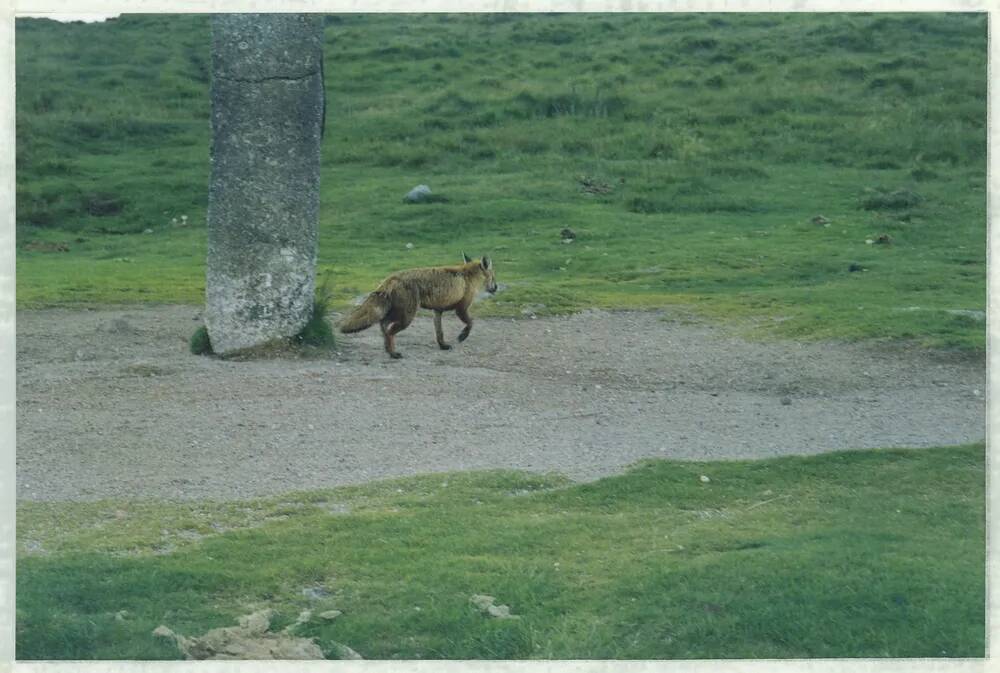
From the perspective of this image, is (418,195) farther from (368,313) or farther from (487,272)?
(368,313)

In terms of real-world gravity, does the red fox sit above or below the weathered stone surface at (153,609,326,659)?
above

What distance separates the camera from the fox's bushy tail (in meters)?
13.1

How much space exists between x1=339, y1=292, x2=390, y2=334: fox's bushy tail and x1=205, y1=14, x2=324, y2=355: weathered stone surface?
575mm

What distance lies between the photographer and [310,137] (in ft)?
41.9

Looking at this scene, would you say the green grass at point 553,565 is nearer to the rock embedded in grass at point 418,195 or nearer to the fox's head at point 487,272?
the fox's head at point 487,272

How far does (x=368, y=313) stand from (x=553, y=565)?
5.94m

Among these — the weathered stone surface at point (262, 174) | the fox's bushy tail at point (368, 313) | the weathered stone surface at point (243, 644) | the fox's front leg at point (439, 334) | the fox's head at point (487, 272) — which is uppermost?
the weathered stone surface at point (262, 174)

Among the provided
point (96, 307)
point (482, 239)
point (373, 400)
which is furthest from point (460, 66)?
point (373, 400)

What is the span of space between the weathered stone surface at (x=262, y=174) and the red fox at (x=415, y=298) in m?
0.72

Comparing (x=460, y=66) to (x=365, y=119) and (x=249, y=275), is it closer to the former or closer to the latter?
(x=365, y=119)

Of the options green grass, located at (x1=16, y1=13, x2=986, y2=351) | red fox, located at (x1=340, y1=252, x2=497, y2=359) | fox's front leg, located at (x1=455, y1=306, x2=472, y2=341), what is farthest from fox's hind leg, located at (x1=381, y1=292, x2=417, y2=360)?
green grass, located at (x1=16, y1=13, x2=986, y2=351)

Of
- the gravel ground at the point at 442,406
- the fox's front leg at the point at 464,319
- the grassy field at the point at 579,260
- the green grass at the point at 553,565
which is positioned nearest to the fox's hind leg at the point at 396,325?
the gravel ground at the point at 442,406

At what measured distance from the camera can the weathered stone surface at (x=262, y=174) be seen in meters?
12.4

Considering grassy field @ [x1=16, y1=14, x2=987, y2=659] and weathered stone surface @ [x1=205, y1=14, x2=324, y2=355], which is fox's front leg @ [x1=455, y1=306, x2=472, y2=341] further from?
grassy field @ [x1=16, y1=14, x2=987, y2=659]
